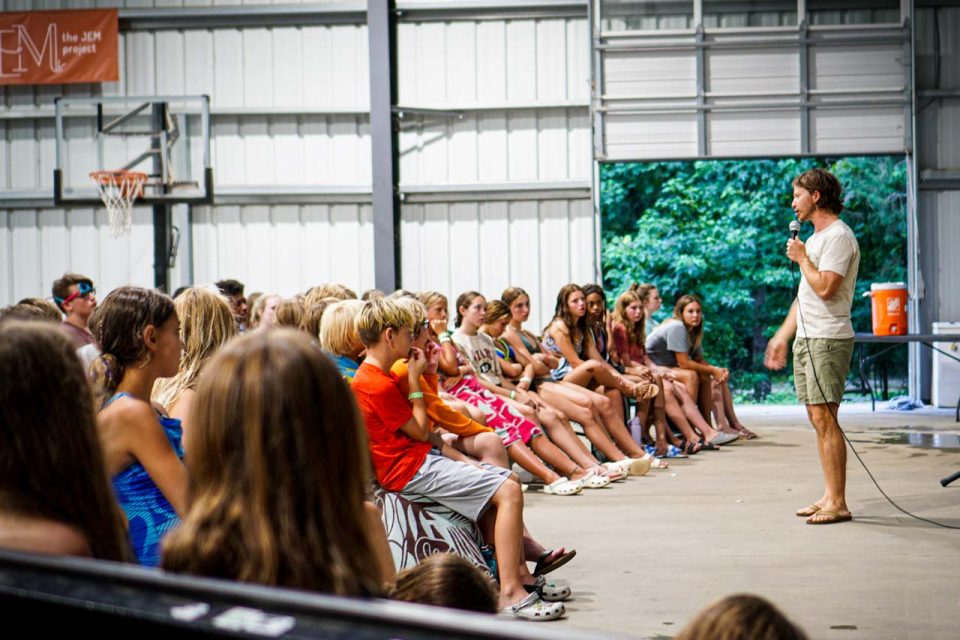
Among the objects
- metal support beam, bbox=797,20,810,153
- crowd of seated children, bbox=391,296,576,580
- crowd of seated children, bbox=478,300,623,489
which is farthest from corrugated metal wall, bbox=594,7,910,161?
crowd of seated children, bbox=391,296,576,580

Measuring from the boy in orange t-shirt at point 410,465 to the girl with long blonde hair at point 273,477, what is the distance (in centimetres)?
261

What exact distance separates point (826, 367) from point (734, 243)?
12587mm

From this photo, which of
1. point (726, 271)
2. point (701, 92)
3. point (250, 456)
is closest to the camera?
point (250, 456)

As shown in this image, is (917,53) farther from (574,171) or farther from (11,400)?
(11,400)

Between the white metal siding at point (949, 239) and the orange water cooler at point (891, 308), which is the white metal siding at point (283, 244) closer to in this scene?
the orange water cooler at point (891, 308)

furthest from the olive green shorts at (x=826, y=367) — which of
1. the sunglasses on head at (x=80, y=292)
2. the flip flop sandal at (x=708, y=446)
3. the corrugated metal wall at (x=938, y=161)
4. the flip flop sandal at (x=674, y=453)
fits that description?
the corrugated metal wall at (x=938, y=161)

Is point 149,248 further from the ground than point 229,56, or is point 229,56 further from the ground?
point 229,56

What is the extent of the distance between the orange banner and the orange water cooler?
8.74 metres

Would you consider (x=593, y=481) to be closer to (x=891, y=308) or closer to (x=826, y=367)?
(x=826, y=367)

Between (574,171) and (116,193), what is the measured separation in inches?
200

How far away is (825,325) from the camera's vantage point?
5418 mm

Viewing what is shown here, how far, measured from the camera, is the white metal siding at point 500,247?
12.1 metres

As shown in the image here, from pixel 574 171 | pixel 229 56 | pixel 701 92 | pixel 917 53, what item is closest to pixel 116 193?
pixel 229 56

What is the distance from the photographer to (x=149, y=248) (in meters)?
12.4
